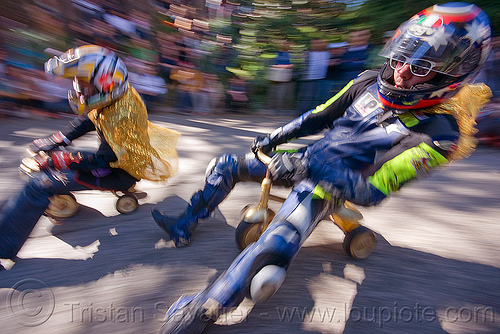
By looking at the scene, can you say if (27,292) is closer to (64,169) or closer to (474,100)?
(64,169)

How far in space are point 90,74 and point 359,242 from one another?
1893 mm

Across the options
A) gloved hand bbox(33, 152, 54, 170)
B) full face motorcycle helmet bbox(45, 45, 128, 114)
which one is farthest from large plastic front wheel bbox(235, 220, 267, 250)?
gloved hand bbox(33, 152, 54, 170)

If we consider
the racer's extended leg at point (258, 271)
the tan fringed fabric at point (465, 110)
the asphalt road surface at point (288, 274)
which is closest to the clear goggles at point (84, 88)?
the asphalt road surface at point (288, 274)

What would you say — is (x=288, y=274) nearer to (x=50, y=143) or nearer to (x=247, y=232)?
(x=247, y=232)

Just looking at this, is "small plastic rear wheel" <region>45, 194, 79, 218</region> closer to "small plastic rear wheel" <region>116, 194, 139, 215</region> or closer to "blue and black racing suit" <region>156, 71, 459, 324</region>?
"small plastic rear wheel" <region>116, 194, 139, 215</region>

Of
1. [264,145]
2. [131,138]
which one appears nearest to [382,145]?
[264,145]

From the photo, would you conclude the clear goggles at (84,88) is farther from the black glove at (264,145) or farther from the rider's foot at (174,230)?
the black glove at (264,145)

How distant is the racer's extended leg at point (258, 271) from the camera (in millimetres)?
1341

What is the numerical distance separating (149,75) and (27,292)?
4807mm

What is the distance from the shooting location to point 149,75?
229 inches

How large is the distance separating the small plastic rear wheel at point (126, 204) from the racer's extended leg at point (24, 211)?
1.57 feet

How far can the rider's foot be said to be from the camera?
202cm

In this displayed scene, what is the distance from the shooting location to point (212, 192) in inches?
76.6

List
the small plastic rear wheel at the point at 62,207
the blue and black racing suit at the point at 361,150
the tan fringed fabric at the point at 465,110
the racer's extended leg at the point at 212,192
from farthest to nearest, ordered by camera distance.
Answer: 1. the small plastic rear wheel at the point at 62,207
2. the racer's extended leg at the point at 212,192
3. the tan fringed fabric at the point at 465,110
4. the blue and black racing suit at the point at 361,150
